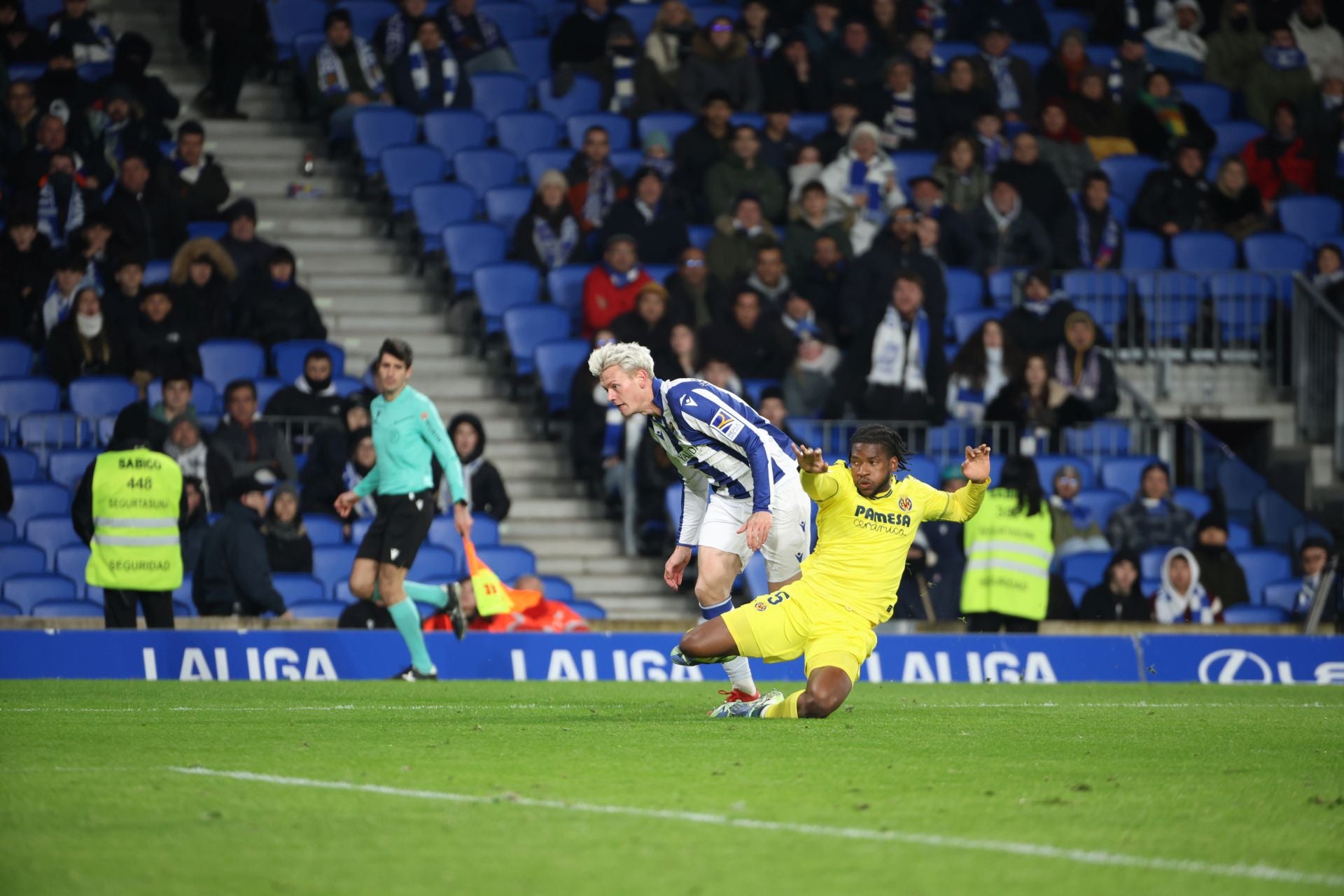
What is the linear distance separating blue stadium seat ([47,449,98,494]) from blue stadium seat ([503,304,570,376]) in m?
4.10

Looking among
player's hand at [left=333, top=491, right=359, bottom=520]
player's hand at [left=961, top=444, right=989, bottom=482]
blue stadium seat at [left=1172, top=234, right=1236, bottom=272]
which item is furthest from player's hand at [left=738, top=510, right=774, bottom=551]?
blue stadium seat at [left=1172, top=234, right=1236, bottom=272]

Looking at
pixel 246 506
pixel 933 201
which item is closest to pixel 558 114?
pixel 933 201

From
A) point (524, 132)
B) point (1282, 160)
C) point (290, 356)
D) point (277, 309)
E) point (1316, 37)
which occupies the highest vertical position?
point (1316, 37)

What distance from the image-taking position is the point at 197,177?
1869 cm

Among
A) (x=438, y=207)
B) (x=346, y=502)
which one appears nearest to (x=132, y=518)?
(x=346, y=502)

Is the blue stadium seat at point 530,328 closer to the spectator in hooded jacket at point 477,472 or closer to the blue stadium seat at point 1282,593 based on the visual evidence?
the spectator in hooded jacket at point 477,472

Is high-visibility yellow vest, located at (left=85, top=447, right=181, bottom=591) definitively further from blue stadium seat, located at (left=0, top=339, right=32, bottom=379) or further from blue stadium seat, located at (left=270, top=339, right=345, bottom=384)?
blue stadium seat, located at (left=0, top=339, right=32, bottom=379)

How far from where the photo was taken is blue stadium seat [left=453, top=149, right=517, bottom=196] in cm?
1952

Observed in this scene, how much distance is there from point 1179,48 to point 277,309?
12.0m

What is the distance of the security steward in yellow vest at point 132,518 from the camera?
13.9 metres

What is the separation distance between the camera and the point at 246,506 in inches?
593

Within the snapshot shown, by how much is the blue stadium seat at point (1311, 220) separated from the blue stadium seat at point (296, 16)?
36.3 ft

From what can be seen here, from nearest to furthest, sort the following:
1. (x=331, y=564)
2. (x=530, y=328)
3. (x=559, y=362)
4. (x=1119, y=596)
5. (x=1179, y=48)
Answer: (x=331, y=564) < (x=1119, y=596) < (x=559, y=362) < (x=530, y=328) < (x=1179, y=48)

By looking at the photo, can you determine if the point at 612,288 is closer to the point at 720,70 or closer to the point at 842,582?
the point at 720,70
